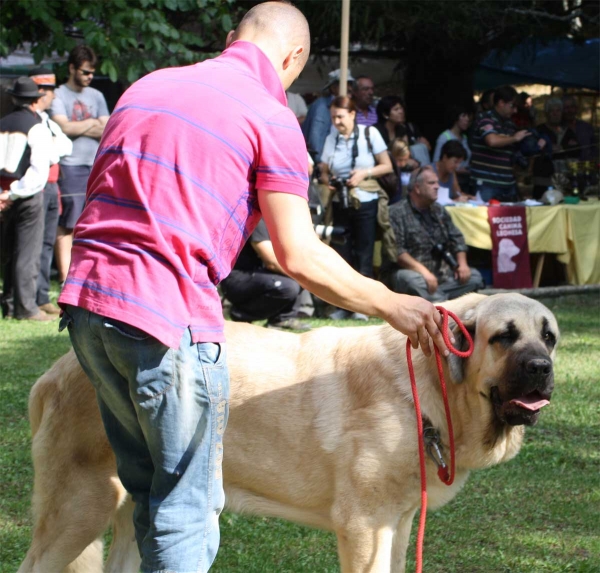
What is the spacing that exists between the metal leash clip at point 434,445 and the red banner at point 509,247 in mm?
7458

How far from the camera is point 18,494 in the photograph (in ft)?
15.1

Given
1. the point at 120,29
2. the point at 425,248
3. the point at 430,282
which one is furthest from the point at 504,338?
the point at 120,29

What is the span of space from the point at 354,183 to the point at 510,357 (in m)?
6.32

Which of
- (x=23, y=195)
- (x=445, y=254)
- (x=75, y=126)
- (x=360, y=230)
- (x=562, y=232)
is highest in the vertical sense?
(x=75, y=126)

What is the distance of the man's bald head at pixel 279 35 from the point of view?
8.63ft

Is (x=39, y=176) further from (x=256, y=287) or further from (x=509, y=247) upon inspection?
(x=509, y=247)

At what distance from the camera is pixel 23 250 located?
28.3 feet

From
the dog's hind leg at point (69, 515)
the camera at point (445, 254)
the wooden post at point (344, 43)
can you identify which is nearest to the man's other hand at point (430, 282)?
the camera at point (445, 254)

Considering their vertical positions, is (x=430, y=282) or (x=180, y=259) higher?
(x=180, y=259)

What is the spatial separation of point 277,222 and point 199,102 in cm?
37

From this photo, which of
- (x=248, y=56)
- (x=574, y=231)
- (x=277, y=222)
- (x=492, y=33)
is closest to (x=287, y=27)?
(x=248, y=56)

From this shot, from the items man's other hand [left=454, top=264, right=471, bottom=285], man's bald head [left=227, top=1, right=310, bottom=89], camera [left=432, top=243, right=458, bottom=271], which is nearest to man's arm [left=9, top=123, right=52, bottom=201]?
camera [left=432, top=243, right=458, bottom=271]

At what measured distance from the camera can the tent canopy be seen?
16953mm

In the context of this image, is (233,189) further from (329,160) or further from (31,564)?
(329,160)
